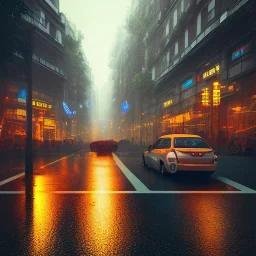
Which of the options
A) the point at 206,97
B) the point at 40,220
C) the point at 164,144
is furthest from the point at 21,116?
the point at 40,220

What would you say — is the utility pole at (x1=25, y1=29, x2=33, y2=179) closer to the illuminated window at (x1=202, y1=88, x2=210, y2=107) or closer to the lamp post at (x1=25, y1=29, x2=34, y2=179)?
the lamp post at (x1=25, y1=29, x2=34, y2=179)

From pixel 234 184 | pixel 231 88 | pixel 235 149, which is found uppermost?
pixel 231 88

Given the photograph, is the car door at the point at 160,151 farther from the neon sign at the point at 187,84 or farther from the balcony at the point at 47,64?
the balcony at the point at 47,64

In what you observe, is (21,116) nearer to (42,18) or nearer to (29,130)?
(42,18)

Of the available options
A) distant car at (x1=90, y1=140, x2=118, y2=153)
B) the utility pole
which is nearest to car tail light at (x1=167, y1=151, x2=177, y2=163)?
the utility pole

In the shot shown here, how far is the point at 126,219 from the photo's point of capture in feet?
16.6

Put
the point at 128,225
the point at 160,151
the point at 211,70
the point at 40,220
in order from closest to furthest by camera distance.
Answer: the point at 128,225 < the point at 40,220 < the point at 160,151 < the point at 211,70

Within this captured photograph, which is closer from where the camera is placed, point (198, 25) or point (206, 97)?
point (206, 97)

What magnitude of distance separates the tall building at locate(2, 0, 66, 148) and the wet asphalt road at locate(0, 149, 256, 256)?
3117cm

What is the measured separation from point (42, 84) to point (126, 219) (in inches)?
1817

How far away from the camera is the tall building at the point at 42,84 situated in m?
37.7

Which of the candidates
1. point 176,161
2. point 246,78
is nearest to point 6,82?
point 246,78

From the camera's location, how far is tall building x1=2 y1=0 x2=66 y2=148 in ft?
124

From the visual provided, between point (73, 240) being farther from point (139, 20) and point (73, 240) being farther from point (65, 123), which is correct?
point (65, 123)
